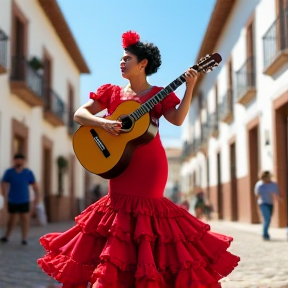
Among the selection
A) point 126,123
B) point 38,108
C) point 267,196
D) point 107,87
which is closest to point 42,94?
point 38,108

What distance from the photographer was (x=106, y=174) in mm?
3289

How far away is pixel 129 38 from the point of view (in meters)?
3.54

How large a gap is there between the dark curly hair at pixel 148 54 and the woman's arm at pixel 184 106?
0.30 m

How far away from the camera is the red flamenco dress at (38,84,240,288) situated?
10.2 feet

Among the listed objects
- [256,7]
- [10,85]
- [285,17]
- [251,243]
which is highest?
[256,7]

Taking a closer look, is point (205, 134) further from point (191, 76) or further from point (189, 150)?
point (191, 76)

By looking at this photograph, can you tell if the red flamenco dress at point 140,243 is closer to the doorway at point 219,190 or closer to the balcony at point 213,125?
the balcony at point 213,125

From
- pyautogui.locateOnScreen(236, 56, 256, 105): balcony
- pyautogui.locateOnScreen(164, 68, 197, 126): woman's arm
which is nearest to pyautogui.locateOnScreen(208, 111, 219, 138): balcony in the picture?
pyautogui.locateOnScreen(236, 56, 256, 105): balcony

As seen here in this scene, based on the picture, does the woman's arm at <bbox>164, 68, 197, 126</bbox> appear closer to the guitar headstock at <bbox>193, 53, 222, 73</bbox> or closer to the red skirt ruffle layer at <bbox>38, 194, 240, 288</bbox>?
the guitar headstock at <bbox>193, 53, 222, 73</bbox>

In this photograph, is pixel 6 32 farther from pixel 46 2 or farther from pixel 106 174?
pixel 106 174

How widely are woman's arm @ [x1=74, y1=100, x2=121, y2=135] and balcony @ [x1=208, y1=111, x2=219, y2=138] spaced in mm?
20017

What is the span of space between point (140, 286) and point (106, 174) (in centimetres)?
63

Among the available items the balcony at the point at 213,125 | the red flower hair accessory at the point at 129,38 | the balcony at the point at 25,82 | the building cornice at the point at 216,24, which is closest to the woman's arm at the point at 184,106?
the red flower hair accessory at the point at 129,38

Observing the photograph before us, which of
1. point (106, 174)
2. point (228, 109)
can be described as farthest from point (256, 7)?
point (106, 174)
